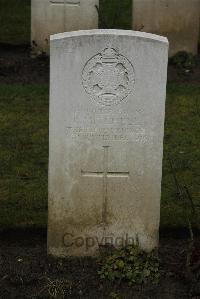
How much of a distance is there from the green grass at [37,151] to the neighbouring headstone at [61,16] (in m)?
1.22

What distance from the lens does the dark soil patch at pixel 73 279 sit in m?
5.54

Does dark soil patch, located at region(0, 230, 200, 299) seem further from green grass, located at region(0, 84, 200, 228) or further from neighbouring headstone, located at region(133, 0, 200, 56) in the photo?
neighbouring headstone, located at region(133, 0, 200, 56)

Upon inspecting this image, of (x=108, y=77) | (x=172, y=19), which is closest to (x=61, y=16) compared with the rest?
(x=172, y=19)

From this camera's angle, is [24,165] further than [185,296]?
Yes

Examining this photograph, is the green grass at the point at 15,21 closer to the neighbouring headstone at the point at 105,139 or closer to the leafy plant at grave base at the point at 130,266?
the neighbouring headstone at the point at 105,139

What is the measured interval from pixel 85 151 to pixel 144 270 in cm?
90

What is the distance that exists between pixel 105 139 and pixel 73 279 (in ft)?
3.20

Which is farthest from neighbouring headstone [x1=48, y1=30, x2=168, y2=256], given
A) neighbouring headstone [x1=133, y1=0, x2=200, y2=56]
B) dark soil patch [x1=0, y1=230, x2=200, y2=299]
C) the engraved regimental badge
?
neighbouring headstone [x1=133, y1=0, x2=200, y2=56]

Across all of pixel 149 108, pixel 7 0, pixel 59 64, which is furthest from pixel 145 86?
pixel 7 0

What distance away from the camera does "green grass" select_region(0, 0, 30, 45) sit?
1232cm

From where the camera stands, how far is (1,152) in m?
8.00

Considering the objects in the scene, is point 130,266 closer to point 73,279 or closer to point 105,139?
point 73,279

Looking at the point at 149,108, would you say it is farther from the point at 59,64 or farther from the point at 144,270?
the point at 144,270

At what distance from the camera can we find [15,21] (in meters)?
13.5
